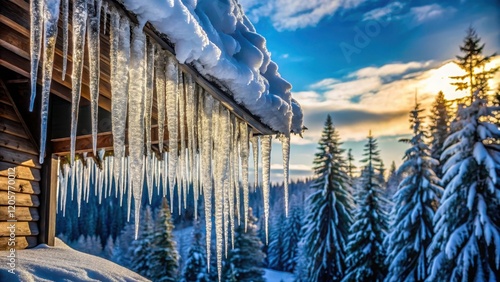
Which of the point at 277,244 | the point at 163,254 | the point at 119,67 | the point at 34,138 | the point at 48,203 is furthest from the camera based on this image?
the point at 277,244

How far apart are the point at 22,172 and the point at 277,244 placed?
4640 cm

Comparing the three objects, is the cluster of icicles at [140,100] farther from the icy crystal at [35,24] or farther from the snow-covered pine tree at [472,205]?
the snow-covered pine tree at [472,205]

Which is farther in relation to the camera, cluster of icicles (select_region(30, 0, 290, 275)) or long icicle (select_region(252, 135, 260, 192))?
long icicle (select_region(252, 135, 260, 192))

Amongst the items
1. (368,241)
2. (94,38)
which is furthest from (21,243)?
(368,241)

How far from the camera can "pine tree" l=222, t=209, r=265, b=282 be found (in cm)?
2262

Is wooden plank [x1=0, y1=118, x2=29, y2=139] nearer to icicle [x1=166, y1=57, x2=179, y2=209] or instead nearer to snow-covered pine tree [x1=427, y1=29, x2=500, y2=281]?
icicle [x1=166, y1=57, x2=179, y2=209]

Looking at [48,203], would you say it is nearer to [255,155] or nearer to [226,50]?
[255,155]

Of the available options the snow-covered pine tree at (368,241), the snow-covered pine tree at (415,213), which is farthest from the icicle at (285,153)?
the snow-covered pine tree at (368,241)

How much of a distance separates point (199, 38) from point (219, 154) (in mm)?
1728

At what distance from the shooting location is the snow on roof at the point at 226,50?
2.11 m

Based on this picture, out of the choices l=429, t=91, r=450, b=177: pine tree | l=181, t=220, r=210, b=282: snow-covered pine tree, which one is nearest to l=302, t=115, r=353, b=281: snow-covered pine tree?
l=429, t=91, r=450, b=177: pine tree

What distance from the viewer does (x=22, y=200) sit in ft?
14.9

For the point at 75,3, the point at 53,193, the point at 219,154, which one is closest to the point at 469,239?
the point at 219,154

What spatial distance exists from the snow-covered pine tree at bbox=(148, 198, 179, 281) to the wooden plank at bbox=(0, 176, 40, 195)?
17.3 metres
